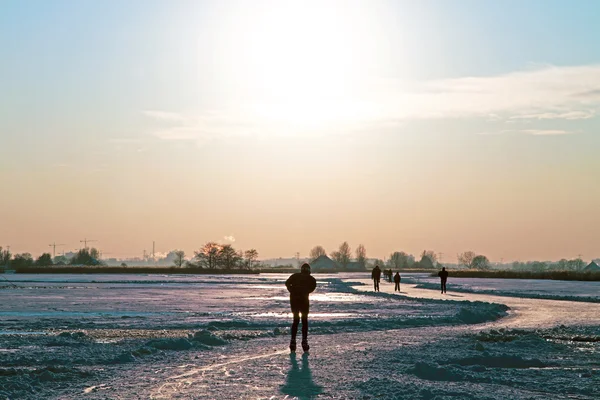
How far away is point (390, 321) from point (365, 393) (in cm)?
1346

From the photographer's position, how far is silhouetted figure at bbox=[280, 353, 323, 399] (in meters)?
10.5

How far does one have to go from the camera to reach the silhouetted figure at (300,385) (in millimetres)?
10547

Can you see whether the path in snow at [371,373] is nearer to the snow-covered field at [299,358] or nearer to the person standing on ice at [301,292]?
the snow-covered field at [299,358]

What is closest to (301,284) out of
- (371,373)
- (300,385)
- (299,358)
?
(299,358)

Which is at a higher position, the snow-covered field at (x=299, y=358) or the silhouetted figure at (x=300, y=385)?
the silhouetted figure at (x=300, y=385)

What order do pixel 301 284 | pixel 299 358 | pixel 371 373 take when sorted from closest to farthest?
pixel 371 373
pixel 299 358
pixel 301 284

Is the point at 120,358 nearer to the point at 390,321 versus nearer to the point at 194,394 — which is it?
the point at 194,394

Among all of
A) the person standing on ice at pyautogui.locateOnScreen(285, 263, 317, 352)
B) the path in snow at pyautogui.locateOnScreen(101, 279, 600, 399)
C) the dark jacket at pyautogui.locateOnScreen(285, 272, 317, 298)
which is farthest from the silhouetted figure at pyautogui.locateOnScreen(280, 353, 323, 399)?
the dark jacket at pyautogui.locateOnScreen(285, 272, 317, 298)

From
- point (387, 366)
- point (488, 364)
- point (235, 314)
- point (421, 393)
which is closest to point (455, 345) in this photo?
point (488, 364)

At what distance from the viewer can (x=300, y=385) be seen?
1132 cm

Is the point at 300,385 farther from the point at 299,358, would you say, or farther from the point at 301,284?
the point at 301,284

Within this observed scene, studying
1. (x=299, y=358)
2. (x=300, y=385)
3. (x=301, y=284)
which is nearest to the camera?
(x=300, y=385)

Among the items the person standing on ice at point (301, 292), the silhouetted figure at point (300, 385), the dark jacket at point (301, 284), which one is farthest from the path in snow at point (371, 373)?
the dark jacket at point (301, 284)

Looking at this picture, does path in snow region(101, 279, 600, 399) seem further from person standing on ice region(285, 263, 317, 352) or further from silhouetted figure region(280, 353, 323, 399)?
person standing on ice region(285, 263, 317, 352)
